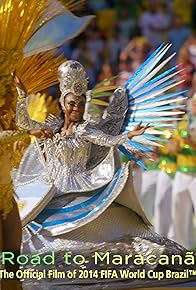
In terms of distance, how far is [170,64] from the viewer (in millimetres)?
9586

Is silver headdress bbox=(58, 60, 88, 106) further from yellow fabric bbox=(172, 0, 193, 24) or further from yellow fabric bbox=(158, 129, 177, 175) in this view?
yellow fabric bbox=(172, 0, 193, 24)

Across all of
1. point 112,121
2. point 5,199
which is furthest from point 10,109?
point 112,121

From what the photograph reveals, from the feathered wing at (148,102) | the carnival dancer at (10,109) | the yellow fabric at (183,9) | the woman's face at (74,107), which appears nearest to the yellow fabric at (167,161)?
the feathered wing at (148,102)

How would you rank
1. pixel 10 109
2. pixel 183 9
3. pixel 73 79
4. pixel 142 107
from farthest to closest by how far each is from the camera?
pixel 183 9 → pixel 142 107 → pixel 73 79 → pixel 10 109

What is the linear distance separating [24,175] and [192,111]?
1625 millimetres

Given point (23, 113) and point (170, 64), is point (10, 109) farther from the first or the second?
point (170, 64)

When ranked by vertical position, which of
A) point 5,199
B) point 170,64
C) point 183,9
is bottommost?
point 5,199

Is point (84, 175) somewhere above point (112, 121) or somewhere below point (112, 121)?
below

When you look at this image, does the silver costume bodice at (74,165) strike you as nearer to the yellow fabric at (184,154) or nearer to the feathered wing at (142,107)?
the feathered wing at (142,107)

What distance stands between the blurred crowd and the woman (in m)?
0.51

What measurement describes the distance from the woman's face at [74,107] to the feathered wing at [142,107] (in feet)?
0.59

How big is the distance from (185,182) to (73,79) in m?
1.83

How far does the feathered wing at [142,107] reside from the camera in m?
6.14

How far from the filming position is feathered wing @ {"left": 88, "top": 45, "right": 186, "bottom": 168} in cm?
614
